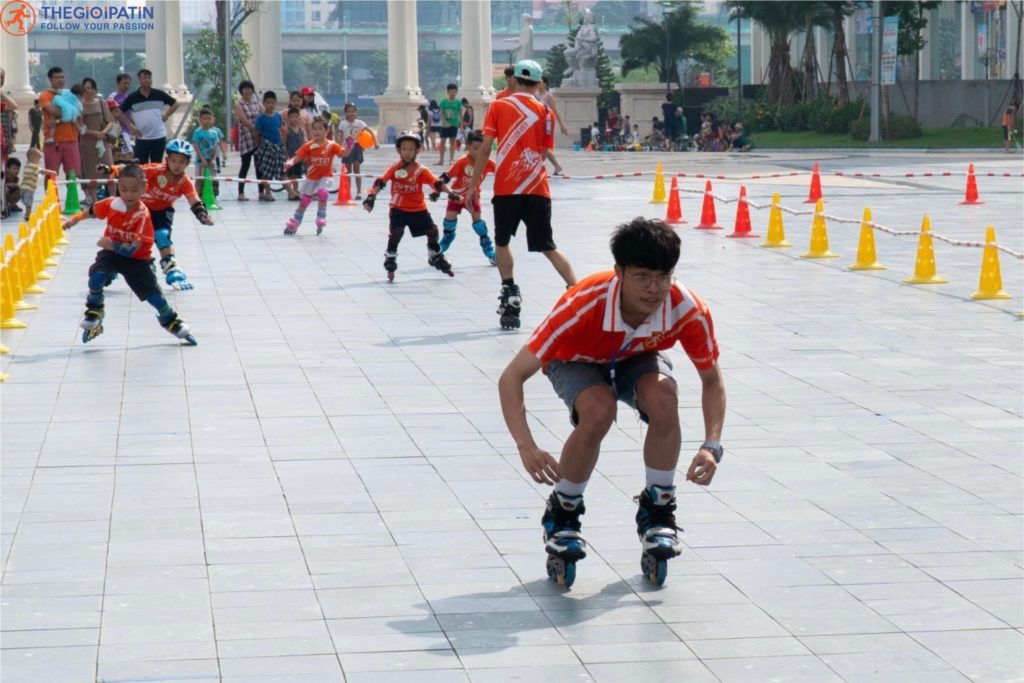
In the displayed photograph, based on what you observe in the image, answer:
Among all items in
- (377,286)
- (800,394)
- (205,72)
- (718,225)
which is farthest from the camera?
(205,72)

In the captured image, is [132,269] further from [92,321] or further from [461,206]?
[461,206]

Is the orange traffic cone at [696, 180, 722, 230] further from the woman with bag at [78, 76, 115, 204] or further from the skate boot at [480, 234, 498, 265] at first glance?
the woman with bag at [78, 76, 115, 204]

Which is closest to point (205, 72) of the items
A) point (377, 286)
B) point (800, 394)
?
point (377, 286)

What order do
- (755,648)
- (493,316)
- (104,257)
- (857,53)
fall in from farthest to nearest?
(857,53) < (493,316) < (104,257) < (755,648)

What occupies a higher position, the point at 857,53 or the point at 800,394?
the point at 857,53

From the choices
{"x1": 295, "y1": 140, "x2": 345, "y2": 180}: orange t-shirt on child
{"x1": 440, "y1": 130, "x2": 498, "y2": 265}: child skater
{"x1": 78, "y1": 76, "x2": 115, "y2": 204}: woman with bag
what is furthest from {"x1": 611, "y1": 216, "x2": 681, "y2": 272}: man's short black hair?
{"x1": 78, "y1": 76, "x2": 115, "y2": 204}: woman with bag

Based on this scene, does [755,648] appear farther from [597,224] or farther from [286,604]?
[597,224]

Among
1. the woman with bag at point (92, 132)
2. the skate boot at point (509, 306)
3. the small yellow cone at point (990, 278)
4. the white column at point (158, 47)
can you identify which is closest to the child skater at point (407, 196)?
the skate boot at point (509, 306)

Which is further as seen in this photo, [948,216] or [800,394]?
[948,216]

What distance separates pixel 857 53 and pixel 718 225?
4524cm

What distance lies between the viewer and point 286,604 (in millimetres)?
5551

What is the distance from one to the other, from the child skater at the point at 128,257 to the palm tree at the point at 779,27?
42557 mm

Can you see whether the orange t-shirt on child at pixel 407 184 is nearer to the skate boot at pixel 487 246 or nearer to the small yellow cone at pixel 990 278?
the skate boot at pixel 487 246

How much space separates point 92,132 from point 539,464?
18198 mm
